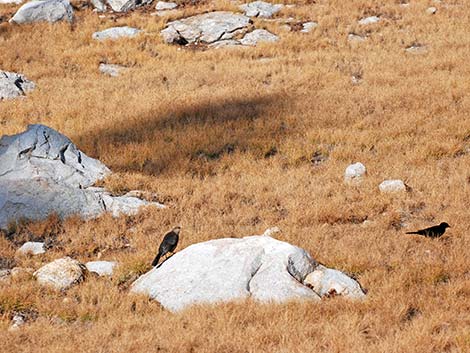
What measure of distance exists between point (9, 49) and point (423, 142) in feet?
55.0

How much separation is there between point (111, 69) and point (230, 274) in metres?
15.7

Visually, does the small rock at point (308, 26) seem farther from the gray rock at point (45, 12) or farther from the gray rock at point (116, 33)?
the gray rock at point (45, 12)

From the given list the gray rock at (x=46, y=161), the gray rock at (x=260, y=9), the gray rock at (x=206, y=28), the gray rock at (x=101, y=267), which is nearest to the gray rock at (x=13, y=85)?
the gray rock at (x=206, y=28)

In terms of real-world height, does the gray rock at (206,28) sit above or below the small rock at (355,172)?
below

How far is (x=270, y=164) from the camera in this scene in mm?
13328

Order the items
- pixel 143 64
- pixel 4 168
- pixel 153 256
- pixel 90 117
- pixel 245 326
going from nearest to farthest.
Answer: pixel 245 326 < pixel 153 256 < pixel 4 168 < pixel 90 117 < pixel 143 64

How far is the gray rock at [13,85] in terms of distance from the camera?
1916 centimetres

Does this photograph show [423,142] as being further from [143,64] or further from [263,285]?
[143,64]

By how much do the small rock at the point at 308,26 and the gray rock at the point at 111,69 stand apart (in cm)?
763

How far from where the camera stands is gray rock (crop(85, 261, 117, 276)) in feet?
28.0

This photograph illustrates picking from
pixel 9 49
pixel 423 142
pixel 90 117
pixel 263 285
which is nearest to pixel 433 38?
pixel 423 142

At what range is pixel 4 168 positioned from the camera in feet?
38.7

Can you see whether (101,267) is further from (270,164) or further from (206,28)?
(206,28)

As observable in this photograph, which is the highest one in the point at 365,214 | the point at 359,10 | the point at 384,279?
the point at 384,279
